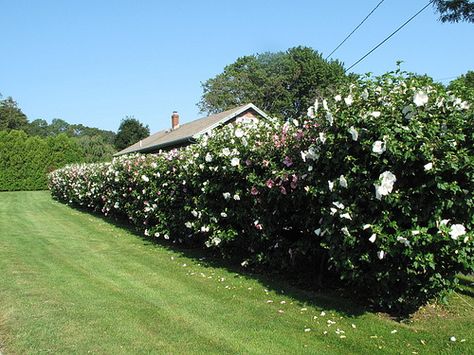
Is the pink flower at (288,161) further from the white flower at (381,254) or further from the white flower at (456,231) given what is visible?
the white flower at (456,231)

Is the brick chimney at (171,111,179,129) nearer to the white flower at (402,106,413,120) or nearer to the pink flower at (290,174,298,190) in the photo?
the pink flower at (290,174,298,190)

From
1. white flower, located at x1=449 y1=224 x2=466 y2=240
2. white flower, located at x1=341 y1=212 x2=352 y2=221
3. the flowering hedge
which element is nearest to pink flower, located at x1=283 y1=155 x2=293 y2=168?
the flowering hedge

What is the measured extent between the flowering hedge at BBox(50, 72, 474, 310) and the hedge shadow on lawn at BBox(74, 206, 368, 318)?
231 millimetres

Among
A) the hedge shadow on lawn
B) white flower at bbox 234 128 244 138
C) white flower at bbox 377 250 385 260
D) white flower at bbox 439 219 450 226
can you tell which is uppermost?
white flower at bbox 234 128 244 138

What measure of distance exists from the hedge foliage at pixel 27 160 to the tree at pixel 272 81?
25.8 metres

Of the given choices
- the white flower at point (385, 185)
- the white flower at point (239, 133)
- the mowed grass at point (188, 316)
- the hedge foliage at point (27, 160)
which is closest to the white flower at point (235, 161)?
the white flower at point (239, 133)

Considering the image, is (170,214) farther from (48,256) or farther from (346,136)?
(346,136)

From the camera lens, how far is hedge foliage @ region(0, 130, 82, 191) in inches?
1339

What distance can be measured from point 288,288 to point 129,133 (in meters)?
56.5

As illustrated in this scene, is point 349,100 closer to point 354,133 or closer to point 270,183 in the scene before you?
point 354,133

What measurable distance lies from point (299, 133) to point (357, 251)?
5.52 feet

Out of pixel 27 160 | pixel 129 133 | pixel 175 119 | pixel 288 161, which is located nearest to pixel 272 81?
pixel 129 133

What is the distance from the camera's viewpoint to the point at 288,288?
6035 mm

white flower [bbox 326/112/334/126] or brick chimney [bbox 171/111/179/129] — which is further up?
brick chimney [bbox 171/111/179/129]
